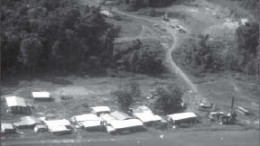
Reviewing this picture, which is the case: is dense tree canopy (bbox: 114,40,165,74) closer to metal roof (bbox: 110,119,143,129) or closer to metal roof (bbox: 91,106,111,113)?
metal roof (bbox: 91,106,111,113)

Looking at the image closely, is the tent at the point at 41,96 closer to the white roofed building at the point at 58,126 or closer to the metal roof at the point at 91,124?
the white roofed building at the point at 58,126

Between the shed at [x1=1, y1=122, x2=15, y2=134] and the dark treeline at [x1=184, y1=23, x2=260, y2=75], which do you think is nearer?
the shed at [x1=1, y1=122, x2=15, y2=134]

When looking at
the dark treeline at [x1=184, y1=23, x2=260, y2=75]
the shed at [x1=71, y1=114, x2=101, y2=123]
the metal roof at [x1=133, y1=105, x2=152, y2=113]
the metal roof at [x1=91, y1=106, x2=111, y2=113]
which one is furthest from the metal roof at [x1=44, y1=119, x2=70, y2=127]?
the dark treeline at [x1=184, y1=23, x2=260, y2=75]

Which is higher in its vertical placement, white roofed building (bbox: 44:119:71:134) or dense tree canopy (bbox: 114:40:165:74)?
dense tree canopy (bbox: 114:40:165:74)

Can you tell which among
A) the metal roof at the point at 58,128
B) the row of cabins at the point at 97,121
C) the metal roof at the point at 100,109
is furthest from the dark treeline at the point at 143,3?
the metal roof at the point at 58,128

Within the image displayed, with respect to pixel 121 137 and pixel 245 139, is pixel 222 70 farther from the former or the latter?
pixel 121 137

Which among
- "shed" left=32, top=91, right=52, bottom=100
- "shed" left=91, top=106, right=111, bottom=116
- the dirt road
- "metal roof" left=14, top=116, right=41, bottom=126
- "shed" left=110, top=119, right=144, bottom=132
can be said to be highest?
"shed" left=32, top=91, right=52, bottom=100

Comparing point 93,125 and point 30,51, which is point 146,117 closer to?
point 93,125

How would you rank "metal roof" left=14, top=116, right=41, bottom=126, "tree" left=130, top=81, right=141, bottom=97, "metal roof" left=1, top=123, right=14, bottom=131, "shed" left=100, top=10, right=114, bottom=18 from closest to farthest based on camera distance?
1. "metal roof" left=1, top=123, right=14, bottom=131
2. "metal roof" left=14, top=116, right=41, bottom=126
3. "tree" left=130, top=81, right=141, bottom=97
4. "shed" left=100, top=10, right=114, bottom=18
